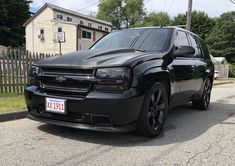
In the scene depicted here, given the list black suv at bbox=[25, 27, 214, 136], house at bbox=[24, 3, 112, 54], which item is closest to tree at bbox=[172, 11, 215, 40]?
house at bbox=[24, 3, 112, 54]

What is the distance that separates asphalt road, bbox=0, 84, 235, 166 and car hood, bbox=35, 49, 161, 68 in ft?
3.49

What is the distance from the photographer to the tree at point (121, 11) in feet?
241

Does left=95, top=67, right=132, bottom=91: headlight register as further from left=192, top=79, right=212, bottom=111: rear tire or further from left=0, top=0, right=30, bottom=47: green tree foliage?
left=0, top=0, right=30, bottom=47: green tree foliage

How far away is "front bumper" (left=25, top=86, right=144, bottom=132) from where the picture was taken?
13.2 ft

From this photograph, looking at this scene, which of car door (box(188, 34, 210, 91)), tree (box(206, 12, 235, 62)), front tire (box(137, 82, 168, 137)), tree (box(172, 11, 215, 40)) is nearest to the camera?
front tire (box(137, 82, 168, 137))

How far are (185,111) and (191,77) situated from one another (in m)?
1.39

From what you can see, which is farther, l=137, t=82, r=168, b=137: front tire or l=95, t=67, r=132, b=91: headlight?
l=137, t=82, r=168, b=137: front tire

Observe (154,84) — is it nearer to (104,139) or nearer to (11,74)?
(104,139)

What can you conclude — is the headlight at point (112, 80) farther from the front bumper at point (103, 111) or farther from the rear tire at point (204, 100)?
the rear tire at point (204, 100)

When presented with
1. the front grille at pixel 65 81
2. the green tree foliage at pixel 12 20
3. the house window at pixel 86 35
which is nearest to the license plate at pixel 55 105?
the front grille at pixel 65 81

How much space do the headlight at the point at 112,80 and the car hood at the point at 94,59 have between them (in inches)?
4.9

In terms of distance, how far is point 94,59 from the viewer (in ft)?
14.3

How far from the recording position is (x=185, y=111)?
7352mm

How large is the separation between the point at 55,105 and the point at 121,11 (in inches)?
2832
